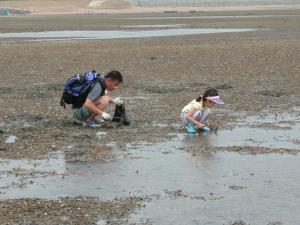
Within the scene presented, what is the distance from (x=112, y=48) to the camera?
1059 inches

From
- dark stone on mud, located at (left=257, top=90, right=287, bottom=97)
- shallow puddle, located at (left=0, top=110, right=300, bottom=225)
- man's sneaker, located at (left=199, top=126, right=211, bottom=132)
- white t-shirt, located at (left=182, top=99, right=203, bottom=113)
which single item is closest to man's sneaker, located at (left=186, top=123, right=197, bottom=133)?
man's sneaker, located at (left=199, top=126, right=211, bottom=132)

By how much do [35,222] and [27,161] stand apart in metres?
2.56

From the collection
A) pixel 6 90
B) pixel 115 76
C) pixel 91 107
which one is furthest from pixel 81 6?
pixel 115 76

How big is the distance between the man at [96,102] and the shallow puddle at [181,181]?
1.33m

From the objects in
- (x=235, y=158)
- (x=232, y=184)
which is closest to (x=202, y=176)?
(x=232, y=184)

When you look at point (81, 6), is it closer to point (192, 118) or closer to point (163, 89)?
point (163, 89)

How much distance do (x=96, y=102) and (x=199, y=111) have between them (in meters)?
1.59

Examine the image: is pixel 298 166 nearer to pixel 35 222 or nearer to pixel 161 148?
pixel 161 148

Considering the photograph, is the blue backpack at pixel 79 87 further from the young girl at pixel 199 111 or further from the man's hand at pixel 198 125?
the man's hand at pixel 198 125

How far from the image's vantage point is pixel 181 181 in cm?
793

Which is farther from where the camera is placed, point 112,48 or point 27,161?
point 112,48

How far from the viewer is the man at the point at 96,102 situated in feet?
36.3

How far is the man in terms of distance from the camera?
11.1 metres

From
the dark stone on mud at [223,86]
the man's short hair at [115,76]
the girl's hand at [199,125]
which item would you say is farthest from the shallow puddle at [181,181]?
the dark stone on mud at [223,86]
